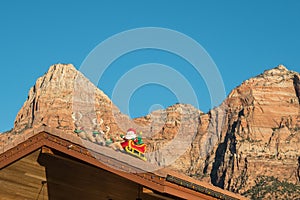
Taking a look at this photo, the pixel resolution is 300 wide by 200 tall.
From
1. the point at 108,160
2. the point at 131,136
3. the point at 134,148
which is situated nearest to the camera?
the point at 108,160

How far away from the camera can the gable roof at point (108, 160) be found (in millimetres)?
16688

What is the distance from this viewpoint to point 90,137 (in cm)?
2008

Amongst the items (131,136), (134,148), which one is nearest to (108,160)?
(134,148)

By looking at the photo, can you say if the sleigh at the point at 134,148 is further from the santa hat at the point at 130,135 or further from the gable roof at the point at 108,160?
the gable roof at the point at 108,160

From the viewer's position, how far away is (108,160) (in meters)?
17.4

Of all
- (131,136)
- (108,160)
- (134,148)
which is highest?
(131,136)

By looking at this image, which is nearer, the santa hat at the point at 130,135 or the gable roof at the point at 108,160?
the gable roof at the point at 108,160

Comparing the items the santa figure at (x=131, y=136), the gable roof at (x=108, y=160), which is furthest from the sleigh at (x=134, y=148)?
the gable roof at (x=108, y=160)

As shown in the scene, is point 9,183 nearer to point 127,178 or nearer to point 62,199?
point 62,199

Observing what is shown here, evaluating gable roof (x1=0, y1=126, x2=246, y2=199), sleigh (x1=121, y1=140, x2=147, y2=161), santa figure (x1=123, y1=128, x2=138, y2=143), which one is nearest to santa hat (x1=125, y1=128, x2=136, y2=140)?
santa figure (x1=123, y1=128, x2=138, y2=143)

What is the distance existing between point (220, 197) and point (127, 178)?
8.99 feet

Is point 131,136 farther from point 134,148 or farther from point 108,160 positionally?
point 108,160

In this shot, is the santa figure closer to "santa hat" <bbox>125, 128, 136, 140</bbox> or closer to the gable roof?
"santa hat" <bbox>125, 128, 136, 140</bbox>

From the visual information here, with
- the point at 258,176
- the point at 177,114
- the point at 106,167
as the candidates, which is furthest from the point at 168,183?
the point at 258,176
